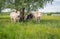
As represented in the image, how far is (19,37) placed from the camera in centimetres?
1236

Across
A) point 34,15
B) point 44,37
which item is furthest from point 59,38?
point 34,15

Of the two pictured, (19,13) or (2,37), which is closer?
(2,37)

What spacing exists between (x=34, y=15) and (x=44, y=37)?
534 inches

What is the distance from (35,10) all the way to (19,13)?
144cm

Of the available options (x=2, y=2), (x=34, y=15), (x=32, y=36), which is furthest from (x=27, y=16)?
(x=32, y=36)

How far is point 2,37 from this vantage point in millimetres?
12258

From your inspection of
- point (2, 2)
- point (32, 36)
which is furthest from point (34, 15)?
point (32, 36)

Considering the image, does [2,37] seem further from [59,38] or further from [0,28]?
[59,38]

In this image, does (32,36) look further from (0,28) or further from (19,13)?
(19,13)

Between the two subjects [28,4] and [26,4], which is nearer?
[26,4]

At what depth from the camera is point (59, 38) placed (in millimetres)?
12609

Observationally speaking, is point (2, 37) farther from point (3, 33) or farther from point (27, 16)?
point (27, 16)

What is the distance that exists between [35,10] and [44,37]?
14056 millimetres

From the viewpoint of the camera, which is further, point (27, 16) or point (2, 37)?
point (27, 16)
